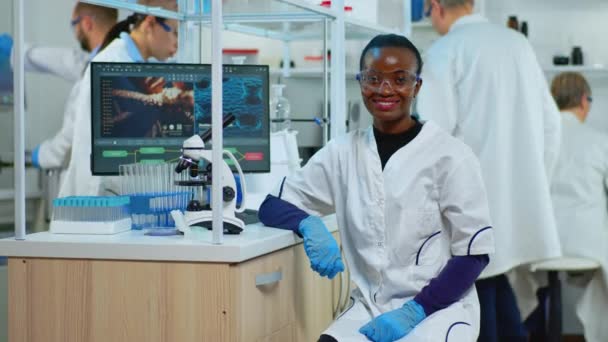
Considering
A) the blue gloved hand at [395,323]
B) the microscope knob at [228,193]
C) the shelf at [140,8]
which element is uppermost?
the shelf at [140,8]

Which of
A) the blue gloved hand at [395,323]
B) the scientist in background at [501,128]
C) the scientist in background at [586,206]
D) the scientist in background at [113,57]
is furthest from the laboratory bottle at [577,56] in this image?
the blue gloved hand at [395,323]

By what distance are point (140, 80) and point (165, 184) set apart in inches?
13.5

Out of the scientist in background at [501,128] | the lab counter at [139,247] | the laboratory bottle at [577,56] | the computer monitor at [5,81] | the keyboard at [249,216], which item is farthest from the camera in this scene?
the laboratory bottle at [577,56]

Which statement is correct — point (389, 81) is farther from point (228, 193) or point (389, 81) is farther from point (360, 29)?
point (360, 29)

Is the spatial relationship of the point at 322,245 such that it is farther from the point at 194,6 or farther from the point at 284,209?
the point at 194,6

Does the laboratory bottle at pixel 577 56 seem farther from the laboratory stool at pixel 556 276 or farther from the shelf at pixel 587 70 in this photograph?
the laboratory stool at pixel 556 276

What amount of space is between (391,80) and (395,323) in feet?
1.83

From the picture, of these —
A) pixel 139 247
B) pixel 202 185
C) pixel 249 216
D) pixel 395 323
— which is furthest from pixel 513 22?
pixel 139 247

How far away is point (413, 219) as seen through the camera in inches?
88.9

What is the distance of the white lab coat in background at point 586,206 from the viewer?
416cm

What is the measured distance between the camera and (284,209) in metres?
2.38

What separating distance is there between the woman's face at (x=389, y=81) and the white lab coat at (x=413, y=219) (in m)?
0.08

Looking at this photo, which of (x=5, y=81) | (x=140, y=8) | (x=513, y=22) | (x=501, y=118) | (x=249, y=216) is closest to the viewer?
(x=249, y=216)

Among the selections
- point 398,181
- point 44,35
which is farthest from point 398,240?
point 44,35
